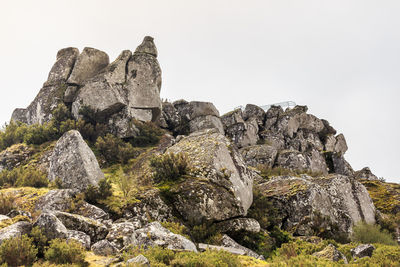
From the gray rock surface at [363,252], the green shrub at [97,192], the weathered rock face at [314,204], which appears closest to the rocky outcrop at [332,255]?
the gray rock surface at [363,252]

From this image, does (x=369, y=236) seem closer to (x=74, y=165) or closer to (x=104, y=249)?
(x=104, y=249)

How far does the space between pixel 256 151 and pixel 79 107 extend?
63.7 ft

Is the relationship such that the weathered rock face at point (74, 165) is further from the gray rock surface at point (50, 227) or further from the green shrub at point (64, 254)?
the green shrub at point (64, 254)

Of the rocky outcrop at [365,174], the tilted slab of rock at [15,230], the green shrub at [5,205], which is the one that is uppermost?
the rocky outcrop at [365,174]

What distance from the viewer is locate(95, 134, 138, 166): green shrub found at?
21703mm

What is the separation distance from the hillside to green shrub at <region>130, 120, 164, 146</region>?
0.33 feet

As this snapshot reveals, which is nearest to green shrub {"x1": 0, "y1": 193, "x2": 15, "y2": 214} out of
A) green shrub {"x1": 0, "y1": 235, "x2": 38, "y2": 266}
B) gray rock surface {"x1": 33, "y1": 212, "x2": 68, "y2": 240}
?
gray rock surface {"x1": 33, "y1": 212, "x2": 68, "y2": 240}

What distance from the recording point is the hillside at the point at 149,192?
331 inches

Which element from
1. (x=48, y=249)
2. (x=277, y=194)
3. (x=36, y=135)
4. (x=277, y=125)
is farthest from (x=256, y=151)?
(x=48, y=249)

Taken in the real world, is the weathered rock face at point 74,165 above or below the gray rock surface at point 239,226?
above

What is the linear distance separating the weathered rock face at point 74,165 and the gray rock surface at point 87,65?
12837mm

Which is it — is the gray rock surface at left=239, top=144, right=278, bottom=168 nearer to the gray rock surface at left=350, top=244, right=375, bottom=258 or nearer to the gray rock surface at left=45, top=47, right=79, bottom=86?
the gray rock surface at left=350, top=244, right=375, bottom=258

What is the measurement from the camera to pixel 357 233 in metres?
16.1

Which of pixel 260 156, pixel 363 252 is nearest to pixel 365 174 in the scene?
pixel 260 156
